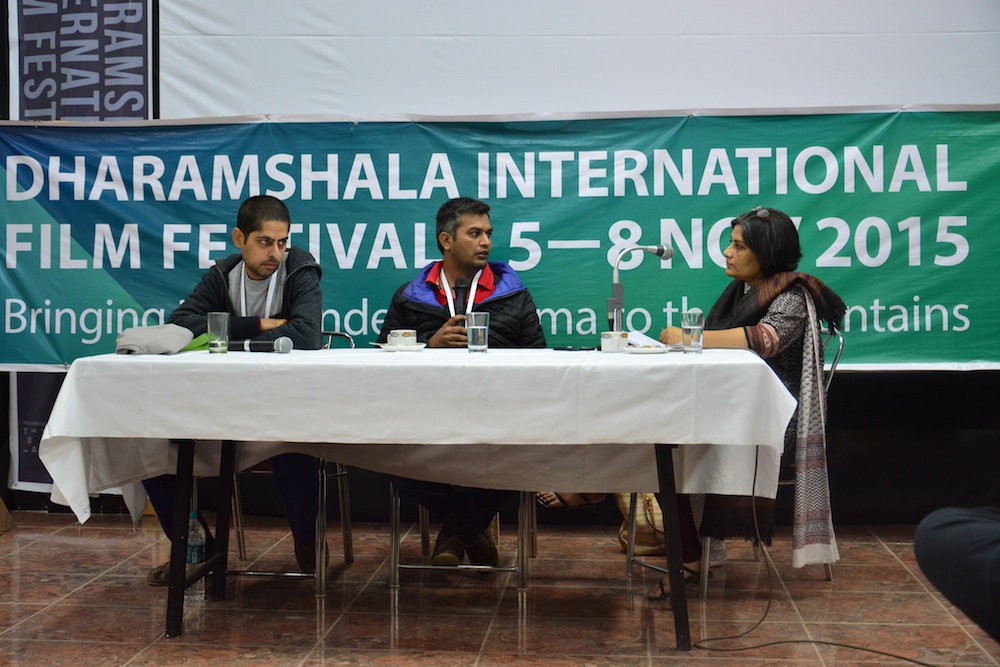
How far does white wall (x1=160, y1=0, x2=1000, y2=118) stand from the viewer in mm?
4133

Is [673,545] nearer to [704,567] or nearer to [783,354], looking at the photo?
[704,567]

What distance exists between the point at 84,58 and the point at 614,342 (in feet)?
9.44

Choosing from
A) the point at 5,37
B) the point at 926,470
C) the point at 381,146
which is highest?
the point at 5,37

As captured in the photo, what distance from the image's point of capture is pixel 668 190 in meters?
4.05

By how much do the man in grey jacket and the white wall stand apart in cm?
93

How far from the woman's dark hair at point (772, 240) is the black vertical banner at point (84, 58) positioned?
2.65 m

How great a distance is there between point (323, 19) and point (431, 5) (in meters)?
0.47

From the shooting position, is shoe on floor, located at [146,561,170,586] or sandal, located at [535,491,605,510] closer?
shoe on floor, located at [146,561,170,586]

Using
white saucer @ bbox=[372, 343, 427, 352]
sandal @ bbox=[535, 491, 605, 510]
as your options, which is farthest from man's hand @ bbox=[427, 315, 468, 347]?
sandal @ bbox=[535, 491, 605, 510]

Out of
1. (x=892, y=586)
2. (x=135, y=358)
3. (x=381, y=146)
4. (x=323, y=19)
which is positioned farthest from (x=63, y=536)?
(x=892, y=586)

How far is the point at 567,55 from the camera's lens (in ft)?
13.9

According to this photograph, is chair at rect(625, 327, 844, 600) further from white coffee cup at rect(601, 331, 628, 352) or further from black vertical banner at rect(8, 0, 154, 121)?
black vertical banner at rect(8, 0, 154, 121)

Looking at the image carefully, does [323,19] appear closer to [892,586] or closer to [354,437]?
[354,437]

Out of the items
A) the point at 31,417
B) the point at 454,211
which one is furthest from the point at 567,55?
A: the point at 31,417
